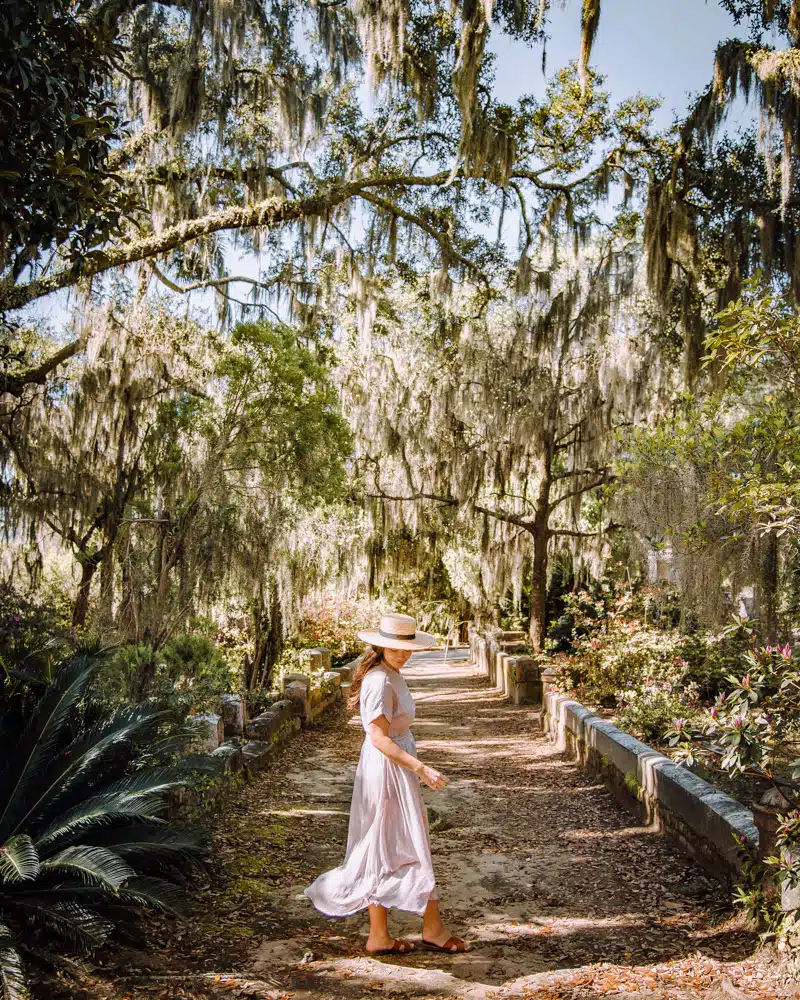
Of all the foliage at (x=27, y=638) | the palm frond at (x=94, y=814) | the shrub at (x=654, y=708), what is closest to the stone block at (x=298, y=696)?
the foliage at (x=27, y=638)

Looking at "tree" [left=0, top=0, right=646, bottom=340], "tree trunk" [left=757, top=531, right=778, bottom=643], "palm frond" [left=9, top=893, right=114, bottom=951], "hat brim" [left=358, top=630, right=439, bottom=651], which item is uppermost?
"tree" [left=0, top=0, right=646, bottom=340]

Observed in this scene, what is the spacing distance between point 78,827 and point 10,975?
0.85 metres

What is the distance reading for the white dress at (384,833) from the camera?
3.45 m

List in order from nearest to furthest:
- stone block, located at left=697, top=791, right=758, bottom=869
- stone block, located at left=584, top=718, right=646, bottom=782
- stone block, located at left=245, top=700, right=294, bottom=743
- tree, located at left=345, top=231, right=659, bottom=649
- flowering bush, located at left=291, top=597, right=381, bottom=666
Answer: stone block, located at left=697, top=791, right=758, bottom=869
stone block, located at left=584, top=718, right=646, bottom=782
stone block, located at left=245, top=700, right=294, bottom=743
tree, located at left=345, top=231, right=659, bottom=649
flowering bush, located at left=291, top=597, right=381, bottom=666

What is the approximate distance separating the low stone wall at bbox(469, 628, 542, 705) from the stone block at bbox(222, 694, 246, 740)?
549 cm

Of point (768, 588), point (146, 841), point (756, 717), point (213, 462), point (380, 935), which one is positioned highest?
point (213, 462)

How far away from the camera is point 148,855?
3.80 metres

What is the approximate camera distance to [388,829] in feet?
11.5

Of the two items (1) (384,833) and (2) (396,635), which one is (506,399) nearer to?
(2) (396,635)

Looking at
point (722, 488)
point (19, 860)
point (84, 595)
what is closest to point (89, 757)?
point (19, 860)

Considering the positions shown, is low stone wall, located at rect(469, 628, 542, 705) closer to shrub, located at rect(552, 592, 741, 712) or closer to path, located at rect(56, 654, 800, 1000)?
shrub, located at rect(552, 592, 741, 712)

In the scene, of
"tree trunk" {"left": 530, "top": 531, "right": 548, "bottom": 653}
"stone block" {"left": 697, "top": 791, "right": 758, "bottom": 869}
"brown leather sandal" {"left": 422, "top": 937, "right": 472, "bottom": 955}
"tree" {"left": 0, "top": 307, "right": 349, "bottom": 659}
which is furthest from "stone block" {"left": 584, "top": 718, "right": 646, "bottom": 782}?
"tree trunk" {"left": 530, "top": 531, "right": 548, "bottom": 653}

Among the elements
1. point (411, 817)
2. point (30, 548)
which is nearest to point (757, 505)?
point (411, 817)

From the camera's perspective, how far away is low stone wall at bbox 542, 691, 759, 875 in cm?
414
